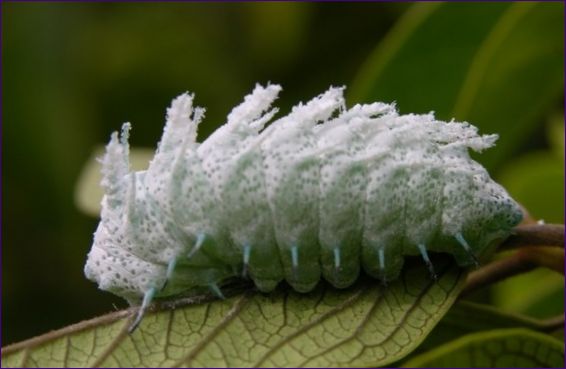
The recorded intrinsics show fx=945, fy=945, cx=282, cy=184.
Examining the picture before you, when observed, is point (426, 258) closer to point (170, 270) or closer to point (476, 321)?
point (476, 321)

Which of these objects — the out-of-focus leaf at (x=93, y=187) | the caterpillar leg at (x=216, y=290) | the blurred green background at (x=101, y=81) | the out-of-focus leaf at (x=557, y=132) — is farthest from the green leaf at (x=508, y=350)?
the blurred green background at (x=101, y=81)

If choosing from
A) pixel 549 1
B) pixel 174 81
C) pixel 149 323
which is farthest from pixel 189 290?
pixel 174 81

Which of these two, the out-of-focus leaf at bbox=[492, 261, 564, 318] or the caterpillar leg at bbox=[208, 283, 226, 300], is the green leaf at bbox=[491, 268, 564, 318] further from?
the caterpillar leg at bbox=[208, 283, 226, 300]

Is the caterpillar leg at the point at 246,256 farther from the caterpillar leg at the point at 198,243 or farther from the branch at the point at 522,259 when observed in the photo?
the branch at the point at 522,259

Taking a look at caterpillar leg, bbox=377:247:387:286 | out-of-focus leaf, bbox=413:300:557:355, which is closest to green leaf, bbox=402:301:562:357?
out-of-focus leaf, bbox=413:300:557:355

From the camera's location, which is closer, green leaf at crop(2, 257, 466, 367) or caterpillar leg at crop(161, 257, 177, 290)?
green leaf at crop(2, 257, 466, 367)

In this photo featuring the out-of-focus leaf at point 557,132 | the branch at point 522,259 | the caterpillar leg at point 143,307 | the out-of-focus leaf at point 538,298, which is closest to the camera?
the caterpillar leg at point 143,307
